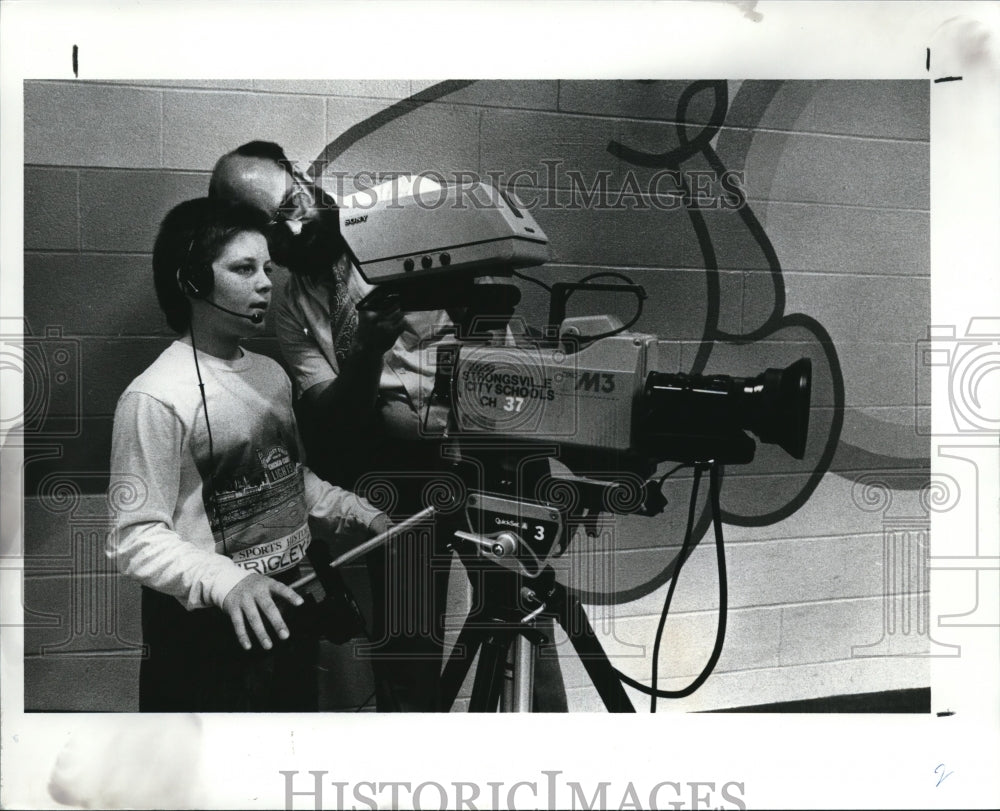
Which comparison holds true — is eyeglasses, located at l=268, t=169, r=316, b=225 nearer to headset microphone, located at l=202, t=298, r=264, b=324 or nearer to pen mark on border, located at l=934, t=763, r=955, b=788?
headset microphone, located at l=202, t=298, r=264, b=324

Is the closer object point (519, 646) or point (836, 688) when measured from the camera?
point (519, 646)

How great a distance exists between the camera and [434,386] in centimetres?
130

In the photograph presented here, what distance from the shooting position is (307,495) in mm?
1370

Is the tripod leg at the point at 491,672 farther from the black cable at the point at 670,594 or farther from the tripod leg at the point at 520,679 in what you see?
the black cable at the point at 670,594

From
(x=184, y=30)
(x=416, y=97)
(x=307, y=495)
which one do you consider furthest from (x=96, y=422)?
(x=416, y=97)

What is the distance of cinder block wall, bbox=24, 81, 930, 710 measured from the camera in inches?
52.5

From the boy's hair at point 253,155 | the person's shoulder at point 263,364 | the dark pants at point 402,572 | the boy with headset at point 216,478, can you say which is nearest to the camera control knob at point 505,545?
the dark pants at point 402,572

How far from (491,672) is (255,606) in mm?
453

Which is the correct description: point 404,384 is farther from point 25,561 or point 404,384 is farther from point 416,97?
point 25,561

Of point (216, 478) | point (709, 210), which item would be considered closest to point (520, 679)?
point (216, 478)

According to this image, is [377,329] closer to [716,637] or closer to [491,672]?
[491,672]

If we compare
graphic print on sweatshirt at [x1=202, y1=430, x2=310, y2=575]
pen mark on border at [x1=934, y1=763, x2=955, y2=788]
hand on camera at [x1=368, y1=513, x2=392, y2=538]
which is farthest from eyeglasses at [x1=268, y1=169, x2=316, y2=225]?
pen mark on border at [x1=934, y1=763, x2=955, y2=788]

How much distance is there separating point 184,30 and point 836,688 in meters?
1.74

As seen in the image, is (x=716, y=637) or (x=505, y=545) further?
(x=716, y=637)
